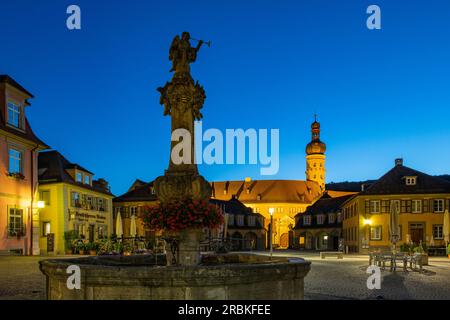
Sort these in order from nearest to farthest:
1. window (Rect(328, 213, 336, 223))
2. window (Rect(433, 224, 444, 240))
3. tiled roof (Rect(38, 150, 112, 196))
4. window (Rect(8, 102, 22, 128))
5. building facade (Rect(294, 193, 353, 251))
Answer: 1. window (Rect(8, 102, 22, 128))
2. tiled roof (Rect(38, 150, 112, 196))
3. window (Rect(433, 224, 444, 240))
4. building facade (Rect(294, 193, 353, 251))
5. window (Rect(328, 213, 336, 223))

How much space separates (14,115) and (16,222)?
5746mm

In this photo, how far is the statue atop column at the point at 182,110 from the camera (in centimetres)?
996

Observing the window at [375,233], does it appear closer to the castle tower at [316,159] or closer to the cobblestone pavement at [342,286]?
the cobblestone pavement at [342,286]

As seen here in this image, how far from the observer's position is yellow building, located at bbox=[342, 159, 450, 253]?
45.1 meters

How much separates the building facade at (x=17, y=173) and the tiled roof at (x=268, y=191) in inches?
2815

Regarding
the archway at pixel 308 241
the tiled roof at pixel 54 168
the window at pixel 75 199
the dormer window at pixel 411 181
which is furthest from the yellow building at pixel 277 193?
the tiled roof at pixel 54 168

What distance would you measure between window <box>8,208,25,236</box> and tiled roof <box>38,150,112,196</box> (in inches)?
377

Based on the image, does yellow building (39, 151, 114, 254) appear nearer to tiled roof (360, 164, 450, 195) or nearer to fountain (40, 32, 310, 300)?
tiled roof (360, 164, 450, 195)

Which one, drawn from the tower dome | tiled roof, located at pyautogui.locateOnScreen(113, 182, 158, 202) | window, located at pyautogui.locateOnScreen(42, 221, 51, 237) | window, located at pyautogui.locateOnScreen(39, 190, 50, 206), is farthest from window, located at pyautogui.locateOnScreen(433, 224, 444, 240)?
the tower dome

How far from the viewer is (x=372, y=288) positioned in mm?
14297

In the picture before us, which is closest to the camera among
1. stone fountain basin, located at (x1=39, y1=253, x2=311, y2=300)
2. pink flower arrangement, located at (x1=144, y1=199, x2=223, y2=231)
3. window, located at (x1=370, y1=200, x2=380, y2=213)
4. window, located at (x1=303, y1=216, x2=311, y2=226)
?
stone fountain basin, located at (x1=39, y1=253, x2=311, y2=300)

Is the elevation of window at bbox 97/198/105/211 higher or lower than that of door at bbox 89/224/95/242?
higher

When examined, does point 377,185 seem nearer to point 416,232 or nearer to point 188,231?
point 416,232
